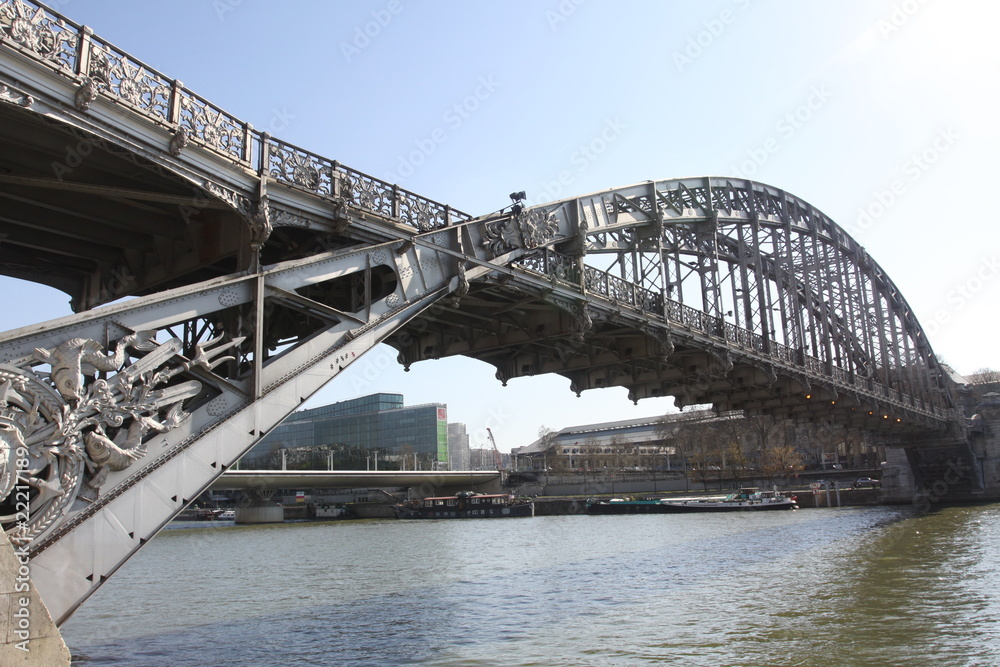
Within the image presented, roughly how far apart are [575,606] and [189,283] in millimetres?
12335

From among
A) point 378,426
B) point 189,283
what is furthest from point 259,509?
point 189,283

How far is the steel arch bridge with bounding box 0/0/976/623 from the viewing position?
988 cm

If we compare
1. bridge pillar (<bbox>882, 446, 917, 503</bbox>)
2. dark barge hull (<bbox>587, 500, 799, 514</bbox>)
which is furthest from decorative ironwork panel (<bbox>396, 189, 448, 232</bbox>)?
bridge pillar (<bbox>882, 446, 917, 503</bbox>)

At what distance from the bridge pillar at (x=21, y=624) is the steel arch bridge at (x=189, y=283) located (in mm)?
1736

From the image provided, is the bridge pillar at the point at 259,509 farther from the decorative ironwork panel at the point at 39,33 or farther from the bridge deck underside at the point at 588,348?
the decorative ironwork panel at the point at 39,33

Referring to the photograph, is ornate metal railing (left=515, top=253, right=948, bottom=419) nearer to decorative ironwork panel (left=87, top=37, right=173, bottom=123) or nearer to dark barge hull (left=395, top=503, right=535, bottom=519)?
decorative ironwork panel (left=87, top=37, right=173, bottom=123)

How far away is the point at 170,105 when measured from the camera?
11.9m

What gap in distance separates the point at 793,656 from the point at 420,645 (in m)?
7.18

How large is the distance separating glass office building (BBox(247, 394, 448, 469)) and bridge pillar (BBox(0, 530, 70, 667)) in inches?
5439

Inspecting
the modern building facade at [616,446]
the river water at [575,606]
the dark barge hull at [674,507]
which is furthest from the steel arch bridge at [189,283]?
the modern building facade at [616,446]

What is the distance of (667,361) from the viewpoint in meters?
30.3

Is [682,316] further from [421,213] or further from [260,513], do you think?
[260,513]

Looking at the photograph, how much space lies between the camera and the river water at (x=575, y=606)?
607 inches

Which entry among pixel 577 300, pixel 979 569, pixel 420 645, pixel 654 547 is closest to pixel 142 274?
pixel 420 645
